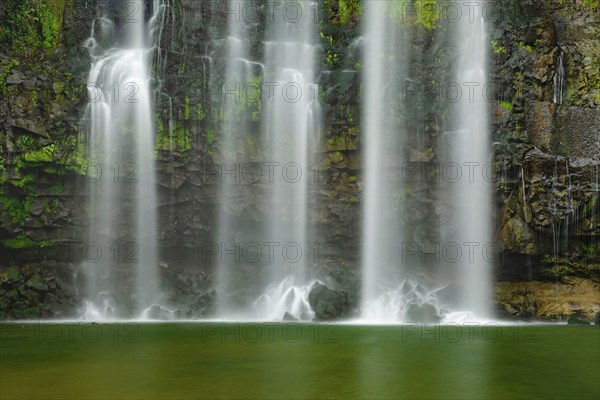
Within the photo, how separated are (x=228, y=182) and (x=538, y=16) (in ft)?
40.6

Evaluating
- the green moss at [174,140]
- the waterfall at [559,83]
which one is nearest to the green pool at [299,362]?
the green moss at [174,140]

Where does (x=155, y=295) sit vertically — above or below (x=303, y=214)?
below

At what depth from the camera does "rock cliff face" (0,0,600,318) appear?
26.7 metres

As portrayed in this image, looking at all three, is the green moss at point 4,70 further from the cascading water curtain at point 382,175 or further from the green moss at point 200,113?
the cascading water curtain at point 382,175

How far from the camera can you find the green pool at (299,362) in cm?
1259

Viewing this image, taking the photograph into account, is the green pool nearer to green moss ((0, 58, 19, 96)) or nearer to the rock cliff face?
the rock cliff face

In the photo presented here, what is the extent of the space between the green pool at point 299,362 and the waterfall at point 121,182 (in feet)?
19.7

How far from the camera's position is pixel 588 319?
2511 cm

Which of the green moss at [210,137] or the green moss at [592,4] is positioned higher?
the green moss at [592,4]

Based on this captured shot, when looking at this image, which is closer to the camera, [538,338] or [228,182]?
[538,338]

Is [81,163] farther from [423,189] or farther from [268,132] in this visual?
[423,189]

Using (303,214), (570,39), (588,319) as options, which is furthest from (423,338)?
(570,39)

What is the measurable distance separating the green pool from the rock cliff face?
4.74 metres

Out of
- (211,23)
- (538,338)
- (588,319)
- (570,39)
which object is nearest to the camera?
(538,338)
